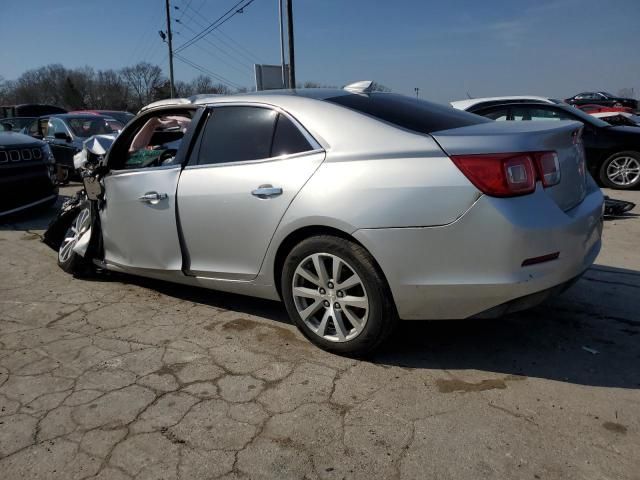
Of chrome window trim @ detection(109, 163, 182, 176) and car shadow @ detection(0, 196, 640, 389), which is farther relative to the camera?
chrome window trim @ detection(109, 163, 182, 176)

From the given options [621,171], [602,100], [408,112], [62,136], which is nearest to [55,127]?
[62,136]

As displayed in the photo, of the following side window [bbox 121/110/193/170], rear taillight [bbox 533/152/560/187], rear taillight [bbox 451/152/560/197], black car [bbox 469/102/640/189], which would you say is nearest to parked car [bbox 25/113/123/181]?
side window [bbox 121/110/193/170]

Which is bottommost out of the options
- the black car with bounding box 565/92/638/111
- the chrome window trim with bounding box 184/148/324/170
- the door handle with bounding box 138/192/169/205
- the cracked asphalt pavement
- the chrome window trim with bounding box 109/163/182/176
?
the cracked asphalt pavement

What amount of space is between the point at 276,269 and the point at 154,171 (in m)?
1.23

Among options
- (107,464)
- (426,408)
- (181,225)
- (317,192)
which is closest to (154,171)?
(181,225)

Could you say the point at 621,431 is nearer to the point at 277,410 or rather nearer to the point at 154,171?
the point at 277,410

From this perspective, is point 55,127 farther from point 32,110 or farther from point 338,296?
point 32,110

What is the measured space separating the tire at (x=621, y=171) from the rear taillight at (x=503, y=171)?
260 inches

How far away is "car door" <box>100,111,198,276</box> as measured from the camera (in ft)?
11.8

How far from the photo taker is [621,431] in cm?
228

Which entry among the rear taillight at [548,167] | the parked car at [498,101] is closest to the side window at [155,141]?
the rear taillight at [548,167]

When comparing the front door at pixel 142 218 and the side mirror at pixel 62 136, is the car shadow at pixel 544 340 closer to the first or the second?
the front door at pixel 142 218

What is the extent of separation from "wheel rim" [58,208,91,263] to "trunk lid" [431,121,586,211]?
3.26 meters

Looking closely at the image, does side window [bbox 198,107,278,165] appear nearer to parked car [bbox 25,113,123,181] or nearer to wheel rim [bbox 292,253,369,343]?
wheel rim [bbox 292,253,369,343]
